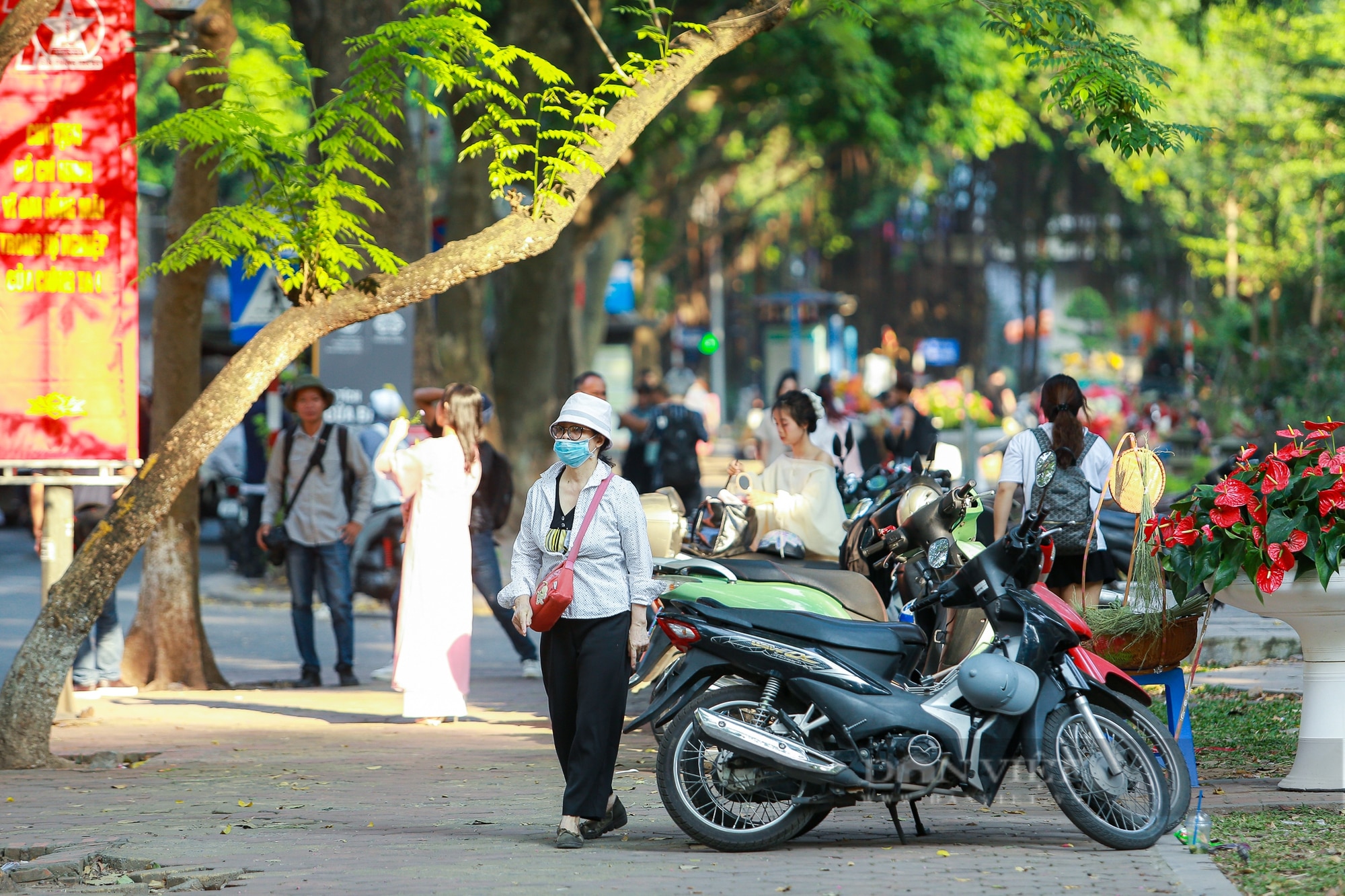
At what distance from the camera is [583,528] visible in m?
6.41

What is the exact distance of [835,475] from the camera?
9.44 m

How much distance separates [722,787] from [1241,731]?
373 centimetres

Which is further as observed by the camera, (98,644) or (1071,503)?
(98,644)

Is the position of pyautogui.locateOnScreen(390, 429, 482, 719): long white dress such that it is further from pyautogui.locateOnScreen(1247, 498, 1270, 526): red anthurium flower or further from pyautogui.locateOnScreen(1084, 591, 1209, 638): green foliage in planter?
pyautogui.locateOnScreen(1247, 498, 1270, 526): red anthurium flower

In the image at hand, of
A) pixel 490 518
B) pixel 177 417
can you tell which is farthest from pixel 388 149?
pixel 490 518

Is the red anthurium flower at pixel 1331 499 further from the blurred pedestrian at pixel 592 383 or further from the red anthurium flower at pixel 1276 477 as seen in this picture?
the blurred pedestrian at pixel 592 383

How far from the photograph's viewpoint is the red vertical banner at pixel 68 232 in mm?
9109

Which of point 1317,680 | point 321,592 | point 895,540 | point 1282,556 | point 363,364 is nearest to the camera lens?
point 1282,556

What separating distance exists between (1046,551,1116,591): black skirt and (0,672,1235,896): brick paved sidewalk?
1741mm

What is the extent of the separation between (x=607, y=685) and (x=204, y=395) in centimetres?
324

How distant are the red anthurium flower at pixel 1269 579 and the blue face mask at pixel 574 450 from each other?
2653 millimetres

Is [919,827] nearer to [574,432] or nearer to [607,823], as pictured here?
[607,823]

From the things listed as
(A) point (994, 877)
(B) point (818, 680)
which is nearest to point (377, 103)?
(B) point (818, 680)

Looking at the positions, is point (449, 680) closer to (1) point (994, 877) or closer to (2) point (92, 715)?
(2) point (92, 715)
